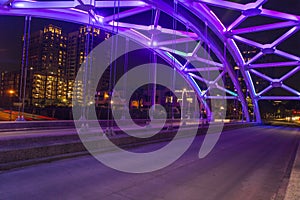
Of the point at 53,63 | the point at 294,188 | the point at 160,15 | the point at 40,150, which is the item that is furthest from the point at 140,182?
the point at 53,63

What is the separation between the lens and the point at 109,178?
648 cm

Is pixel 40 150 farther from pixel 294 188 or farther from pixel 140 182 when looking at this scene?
pixel 294 188

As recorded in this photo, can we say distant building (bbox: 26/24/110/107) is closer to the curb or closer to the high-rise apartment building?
the high-rise apartment building

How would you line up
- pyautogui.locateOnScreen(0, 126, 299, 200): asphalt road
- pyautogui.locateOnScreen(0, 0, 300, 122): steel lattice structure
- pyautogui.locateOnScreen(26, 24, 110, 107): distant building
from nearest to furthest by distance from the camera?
1. pyautogui.locateOnScreen(0, 126, 299, 200): asphalt road
2. pyautogui.locateOnScreen(0, 0, 300, 122): steel lattice structure
3. pyautogui.locateOnScreen(26, 24, 110, 107): distant building

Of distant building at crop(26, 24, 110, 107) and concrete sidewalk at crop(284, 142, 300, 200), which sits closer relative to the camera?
concrete sidewalk at crop(284, 142, 300, 200)

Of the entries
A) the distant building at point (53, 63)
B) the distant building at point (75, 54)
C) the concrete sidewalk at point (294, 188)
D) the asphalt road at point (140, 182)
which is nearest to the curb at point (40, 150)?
the asphalt road at point (140, 182)

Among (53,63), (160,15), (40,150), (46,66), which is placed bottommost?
(40,150)

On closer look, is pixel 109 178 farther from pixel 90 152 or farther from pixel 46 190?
pixel 90 152

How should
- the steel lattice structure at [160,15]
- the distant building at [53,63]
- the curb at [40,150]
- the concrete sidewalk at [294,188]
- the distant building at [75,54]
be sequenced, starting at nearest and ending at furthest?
the concrete sidewalk at [294,188]
the curb at [40,150]
the steel lattice structure at [160,15]
the distant building at [75,54]
the distant building at [53,63]

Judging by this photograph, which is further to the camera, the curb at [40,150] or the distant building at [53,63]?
the distant building at [53,63]

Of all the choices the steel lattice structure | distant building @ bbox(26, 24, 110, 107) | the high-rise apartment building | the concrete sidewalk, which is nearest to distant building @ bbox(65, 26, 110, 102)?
distant building @ bbox(26, 24, 110, 107)

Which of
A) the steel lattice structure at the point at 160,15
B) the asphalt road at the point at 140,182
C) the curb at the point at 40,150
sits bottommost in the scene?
the asphalt road at the point at 140,182

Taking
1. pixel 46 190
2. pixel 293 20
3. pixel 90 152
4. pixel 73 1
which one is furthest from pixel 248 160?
pixel 293 20

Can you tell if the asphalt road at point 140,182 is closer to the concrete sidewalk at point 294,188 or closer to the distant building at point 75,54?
the concrete sidewalk at point 294,188
